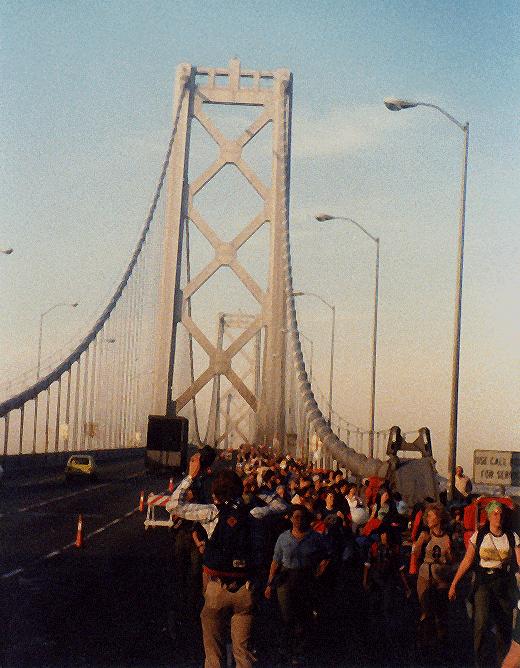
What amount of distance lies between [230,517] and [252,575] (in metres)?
0.38

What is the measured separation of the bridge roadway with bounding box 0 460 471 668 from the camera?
11.6 m

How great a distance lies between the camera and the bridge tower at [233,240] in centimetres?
7319

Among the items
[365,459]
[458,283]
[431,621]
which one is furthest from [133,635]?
[365,459]

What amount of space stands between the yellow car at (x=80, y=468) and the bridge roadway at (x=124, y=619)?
93.3 feet

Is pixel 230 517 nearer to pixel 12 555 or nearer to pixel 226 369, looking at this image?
pixel 12 555

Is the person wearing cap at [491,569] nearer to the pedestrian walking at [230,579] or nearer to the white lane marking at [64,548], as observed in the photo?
the pedestrian walking at [230,579]

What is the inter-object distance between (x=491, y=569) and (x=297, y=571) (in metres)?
2.03

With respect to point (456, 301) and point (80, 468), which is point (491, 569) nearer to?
point (456, 301)

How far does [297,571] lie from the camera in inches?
493

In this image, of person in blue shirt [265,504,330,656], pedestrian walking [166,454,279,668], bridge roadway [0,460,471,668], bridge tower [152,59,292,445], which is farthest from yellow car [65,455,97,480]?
pedestrian walking [166,454,279,668]

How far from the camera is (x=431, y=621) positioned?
1264cm

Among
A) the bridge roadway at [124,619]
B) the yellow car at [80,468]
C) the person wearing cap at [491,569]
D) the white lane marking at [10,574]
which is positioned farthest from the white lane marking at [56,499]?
the person wearing cap at [491,569]

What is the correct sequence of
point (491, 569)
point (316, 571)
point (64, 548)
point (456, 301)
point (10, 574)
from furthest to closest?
point (456, 301), point (64, 548), point (10, 574), point (316, 571), point (491, 569)

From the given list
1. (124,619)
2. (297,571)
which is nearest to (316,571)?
(297,571)
